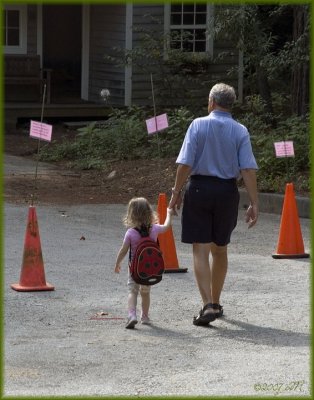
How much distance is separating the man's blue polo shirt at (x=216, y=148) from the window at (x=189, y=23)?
50.7ft

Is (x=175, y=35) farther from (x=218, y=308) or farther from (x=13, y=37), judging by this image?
(x=218, y=308)

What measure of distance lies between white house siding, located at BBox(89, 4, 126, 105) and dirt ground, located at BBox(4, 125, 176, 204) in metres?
5.54

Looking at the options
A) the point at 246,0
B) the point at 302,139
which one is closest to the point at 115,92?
the point at 246,0

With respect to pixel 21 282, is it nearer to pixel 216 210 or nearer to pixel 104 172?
pixel 216 210

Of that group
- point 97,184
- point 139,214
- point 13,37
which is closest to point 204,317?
point 139,214

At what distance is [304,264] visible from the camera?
10367 mm

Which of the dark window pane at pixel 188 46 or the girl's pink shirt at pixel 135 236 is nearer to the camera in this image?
the girl's pink shirt at pixel 135 236

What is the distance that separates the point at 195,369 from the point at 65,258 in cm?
418

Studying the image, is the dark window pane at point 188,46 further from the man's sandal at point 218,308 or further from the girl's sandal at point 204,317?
the girl's sandal at point 204,317

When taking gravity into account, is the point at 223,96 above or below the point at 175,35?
below

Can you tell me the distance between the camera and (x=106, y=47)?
2381 cm

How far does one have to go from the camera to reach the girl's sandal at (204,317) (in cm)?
784

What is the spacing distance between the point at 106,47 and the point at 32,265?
1536 cm

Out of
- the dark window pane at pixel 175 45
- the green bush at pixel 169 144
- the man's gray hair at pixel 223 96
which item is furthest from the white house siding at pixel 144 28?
the man's gray hair at pixel 223 96
